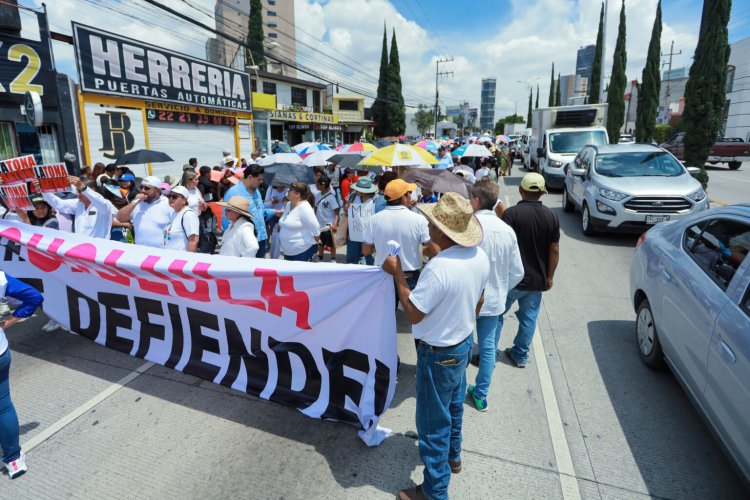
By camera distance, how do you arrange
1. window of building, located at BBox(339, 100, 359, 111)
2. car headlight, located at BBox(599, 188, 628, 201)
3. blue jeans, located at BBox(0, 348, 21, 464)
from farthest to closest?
window of building, located at BBox(339, 100, 359, 111) < car headlight, located at BBox(599, 188, 628, 201) < blue jeans, located at BBox(0, 348, 21, 464)

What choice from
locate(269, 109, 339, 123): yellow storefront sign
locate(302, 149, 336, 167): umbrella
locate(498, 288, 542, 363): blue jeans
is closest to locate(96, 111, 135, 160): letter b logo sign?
locate(302, 149, 336, 167): umbrella

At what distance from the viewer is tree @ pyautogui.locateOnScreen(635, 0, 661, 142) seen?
25.8 m

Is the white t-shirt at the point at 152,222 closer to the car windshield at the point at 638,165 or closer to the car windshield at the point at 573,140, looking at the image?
the car windshield at the point at 638,165

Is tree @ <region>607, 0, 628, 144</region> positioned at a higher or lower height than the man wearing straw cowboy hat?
higher

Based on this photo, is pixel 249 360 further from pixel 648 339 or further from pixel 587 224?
pixel 587 224

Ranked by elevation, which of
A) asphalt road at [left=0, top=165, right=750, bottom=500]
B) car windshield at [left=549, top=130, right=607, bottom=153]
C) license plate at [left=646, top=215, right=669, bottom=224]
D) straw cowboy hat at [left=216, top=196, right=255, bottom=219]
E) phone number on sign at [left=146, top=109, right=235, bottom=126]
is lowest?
asphalt road at [left=0, top=165, right=750, bottom=500]

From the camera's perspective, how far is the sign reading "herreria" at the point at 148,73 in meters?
13.7

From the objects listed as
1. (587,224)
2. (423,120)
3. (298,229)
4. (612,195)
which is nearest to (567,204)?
(587,224)

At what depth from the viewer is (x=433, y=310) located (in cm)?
243

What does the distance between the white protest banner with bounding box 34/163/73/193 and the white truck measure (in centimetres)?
1413

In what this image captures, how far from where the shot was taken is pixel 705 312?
3.01m

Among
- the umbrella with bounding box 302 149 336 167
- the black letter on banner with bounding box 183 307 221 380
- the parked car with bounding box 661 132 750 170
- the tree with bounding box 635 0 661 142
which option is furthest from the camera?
the tree with bounding box 635 0 661 142

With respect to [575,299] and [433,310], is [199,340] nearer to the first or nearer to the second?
[433,310]

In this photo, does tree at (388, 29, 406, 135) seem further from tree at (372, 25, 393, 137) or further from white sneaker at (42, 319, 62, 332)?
white sneaker at (42, 319, 62, 332)
